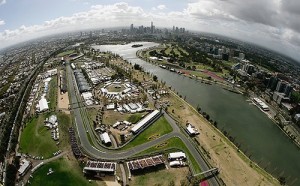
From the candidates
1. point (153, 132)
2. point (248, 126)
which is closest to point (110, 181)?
point (153, 132)

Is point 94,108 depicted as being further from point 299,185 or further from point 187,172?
point 299,185

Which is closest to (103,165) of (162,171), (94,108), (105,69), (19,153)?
(162,171)

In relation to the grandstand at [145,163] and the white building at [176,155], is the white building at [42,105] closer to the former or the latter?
the grandstand at [145,163]

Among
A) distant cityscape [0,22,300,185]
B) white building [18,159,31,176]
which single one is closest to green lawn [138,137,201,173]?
distant cityscape [0,22,300,185]

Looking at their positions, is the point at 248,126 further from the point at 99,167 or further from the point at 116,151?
the point at 99,167

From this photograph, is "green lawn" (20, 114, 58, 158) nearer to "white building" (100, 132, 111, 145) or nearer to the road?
the road

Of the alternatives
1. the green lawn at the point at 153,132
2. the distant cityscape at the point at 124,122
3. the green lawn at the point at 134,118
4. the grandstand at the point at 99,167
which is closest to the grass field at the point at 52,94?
the distant cityscape at the point at 124,122
